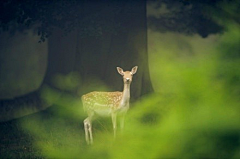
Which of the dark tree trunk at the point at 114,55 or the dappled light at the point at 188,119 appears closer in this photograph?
the dappled light at the point at 188,119

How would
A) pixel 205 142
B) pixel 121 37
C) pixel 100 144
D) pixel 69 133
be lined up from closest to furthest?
pixel 205 142 < pixel 100 144 < pixel 69 133 < pixel 121 37


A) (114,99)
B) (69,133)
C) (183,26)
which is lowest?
(69,133)

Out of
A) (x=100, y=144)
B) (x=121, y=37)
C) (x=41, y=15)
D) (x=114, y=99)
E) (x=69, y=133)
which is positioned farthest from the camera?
(x=121, y=37)

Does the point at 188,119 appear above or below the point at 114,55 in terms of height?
above

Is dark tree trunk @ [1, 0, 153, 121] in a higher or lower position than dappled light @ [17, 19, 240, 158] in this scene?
lower

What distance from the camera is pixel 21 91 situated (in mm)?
14398

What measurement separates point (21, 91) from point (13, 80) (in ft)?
1.83

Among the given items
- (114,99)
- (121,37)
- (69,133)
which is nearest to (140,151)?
(114,99)

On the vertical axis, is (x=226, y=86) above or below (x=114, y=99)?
above

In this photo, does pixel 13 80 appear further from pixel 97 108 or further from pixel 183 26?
pixel 97 108

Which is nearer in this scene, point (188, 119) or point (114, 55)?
point (188, 119)

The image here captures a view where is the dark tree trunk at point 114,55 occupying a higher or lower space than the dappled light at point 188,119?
lower

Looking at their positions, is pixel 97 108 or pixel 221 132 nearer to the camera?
pixel 221 132

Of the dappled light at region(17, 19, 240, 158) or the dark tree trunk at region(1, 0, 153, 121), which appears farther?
the dark tree trunk at region(1, 0, 153, 121)
